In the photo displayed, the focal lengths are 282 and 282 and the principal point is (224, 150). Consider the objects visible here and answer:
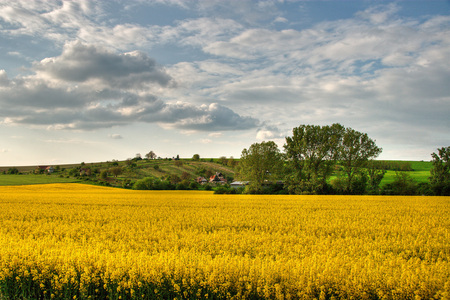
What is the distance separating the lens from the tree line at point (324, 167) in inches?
2174

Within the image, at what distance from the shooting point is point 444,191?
52.7m

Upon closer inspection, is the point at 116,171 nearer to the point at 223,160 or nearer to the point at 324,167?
the point at 223,160

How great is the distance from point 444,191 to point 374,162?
41.7ft

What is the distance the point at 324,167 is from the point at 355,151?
765cm

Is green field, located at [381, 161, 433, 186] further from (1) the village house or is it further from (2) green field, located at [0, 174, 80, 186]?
(2) green field, located at [0, 174, 80, 186]

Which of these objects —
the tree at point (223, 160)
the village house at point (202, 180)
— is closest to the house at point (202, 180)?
the village house at point (202, 180)

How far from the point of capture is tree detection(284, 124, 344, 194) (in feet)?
182

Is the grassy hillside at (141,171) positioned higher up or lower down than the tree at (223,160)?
lower down

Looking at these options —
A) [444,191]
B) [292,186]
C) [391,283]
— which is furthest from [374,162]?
[391,283]

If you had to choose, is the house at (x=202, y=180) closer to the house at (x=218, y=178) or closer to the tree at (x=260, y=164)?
the house at (x=218, y=178)

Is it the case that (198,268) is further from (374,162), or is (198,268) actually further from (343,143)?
(374,162)

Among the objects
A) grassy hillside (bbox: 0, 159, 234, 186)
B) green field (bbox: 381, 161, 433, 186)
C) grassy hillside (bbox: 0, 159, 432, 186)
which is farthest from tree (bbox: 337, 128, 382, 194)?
grassy hillside (bbox: 0, 159, 234, 186)

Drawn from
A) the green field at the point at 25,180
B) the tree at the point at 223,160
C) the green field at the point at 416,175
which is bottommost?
the green field at the point at 25,180

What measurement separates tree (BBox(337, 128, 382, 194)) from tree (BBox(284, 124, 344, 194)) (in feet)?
4.52
